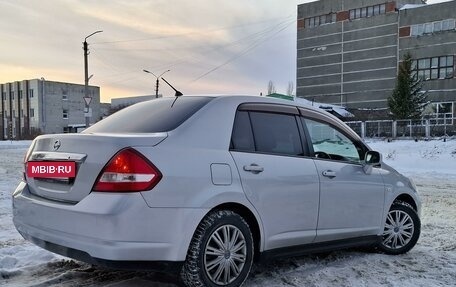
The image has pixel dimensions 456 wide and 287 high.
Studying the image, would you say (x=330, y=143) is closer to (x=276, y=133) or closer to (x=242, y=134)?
(x=276, y=133)

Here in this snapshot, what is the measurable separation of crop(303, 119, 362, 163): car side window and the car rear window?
4.00ft

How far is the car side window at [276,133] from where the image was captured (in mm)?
4371

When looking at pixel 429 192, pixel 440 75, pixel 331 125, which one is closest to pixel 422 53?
pixel 440 75

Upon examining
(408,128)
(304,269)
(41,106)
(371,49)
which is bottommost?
(304,269)

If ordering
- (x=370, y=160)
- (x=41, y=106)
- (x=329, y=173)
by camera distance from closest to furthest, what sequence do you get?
(x=329, y=173), (x=370, y=160), (x=41, y=106)

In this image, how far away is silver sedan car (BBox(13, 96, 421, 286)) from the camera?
3.49 m

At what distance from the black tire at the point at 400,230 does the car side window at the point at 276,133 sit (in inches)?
67.9

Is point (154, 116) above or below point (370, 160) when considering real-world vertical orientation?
above

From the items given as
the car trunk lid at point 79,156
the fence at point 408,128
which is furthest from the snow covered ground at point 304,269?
the fence at point 408,128

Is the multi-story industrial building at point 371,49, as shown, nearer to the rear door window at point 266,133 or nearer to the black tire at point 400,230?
the black tire at point 400,230

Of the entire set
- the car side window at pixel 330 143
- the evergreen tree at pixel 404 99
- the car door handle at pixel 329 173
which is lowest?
the car door handle at pixel 329 173

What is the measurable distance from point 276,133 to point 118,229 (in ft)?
5.92

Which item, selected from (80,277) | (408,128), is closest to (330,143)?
(80,277)

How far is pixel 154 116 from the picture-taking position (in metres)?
4.33
